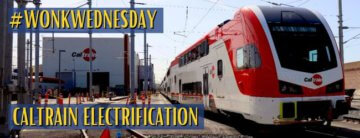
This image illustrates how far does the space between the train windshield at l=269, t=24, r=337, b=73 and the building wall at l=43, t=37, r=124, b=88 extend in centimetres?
5854

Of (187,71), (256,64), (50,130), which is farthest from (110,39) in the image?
(256,64)

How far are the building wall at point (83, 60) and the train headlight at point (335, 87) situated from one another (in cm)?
5902

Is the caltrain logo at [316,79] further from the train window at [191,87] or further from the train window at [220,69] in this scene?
the train window at [191,87]

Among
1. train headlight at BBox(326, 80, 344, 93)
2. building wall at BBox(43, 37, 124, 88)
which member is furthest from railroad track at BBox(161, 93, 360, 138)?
building wall at BBox(43, 37, 124, 88)

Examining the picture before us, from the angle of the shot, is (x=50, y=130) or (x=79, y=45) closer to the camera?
(x=50, y=130)

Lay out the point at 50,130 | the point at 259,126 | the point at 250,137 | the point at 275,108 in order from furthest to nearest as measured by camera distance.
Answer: the point at 50,130, the point at 259,126, the point at 250,137, the point at 275,108

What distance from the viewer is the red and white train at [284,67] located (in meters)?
10.4

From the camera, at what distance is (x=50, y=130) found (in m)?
14.1

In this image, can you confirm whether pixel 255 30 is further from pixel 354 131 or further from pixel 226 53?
pixel 354 131

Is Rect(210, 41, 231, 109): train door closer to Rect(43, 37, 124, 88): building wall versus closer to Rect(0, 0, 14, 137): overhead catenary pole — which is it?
Rect(0, 0, 14, 137): overhead catenary pole

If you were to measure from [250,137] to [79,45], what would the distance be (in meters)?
60.8

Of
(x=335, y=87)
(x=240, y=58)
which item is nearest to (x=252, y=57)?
(x=240, y=58)

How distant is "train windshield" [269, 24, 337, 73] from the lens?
10688 millimetres

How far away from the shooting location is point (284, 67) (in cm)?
1055
